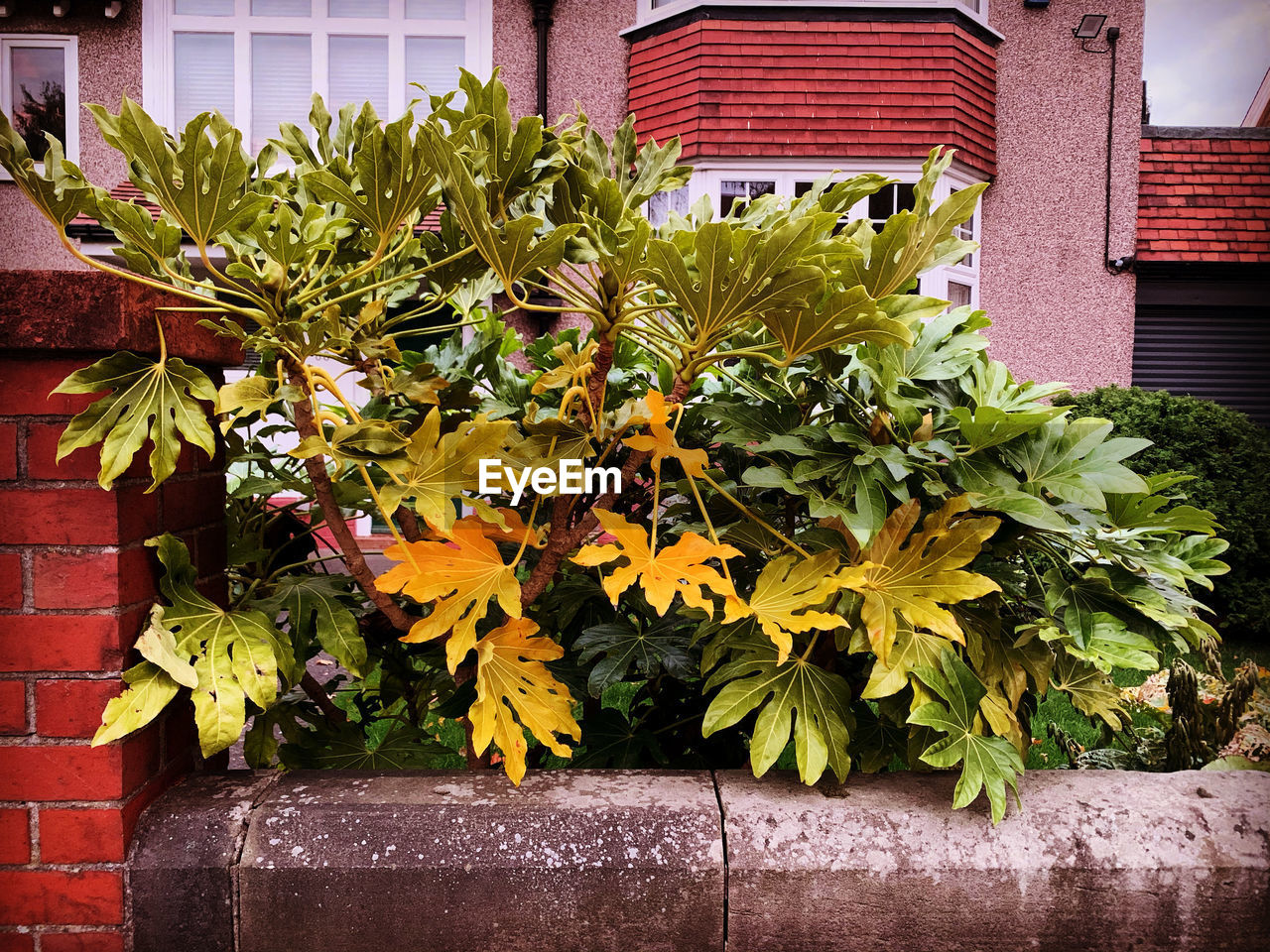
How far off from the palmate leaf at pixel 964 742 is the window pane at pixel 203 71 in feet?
33.6

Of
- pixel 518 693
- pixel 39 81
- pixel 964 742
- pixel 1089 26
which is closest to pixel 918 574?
pixel 964 742

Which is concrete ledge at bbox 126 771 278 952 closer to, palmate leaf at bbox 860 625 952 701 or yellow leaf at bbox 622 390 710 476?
yellow leaf at bbox 622 390 710 476

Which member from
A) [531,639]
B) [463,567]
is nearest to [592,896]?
[531,639]

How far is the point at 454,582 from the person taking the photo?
1.12 meters

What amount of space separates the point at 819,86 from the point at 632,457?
8.25 meters

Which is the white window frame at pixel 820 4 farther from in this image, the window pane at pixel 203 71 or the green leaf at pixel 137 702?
the green leaf at pixel 137 702

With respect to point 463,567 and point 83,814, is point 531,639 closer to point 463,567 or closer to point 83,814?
point 463,567

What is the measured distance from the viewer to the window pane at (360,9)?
9.14 m

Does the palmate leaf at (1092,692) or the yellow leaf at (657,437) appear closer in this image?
the yellow leaf at (657,437)

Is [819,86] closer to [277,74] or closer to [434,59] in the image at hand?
[434,59]

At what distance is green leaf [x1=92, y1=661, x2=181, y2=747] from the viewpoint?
1074 mm

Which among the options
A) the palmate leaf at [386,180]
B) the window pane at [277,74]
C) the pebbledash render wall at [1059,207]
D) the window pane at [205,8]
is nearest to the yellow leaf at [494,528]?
the palmate leaf at [386,180]

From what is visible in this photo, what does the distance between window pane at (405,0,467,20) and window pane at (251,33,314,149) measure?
120 centimetres

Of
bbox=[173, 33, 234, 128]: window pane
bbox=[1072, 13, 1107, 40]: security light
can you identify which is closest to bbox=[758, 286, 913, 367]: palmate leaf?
bbox=[1072, 13, 1107, 40]: security light
